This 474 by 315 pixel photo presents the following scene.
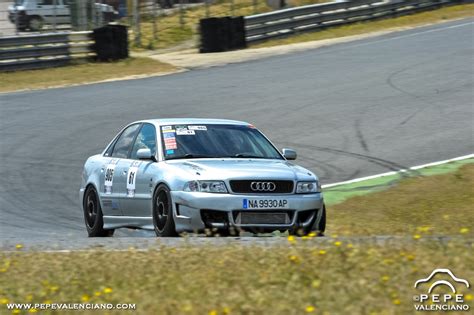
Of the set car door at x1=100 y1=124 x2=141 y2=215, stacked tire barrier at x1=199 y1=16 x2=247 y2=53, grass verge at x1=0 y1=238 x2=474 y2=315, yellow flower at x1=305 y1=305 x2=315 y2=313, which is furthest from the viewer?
stacked tire barrier at x1=199 y1=16 x2=247 y2=53

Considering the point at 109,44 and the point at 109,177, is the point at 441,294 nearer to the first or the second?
the point at 109,177

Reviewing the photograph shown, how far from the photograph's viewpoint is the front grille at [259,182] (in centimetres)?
916

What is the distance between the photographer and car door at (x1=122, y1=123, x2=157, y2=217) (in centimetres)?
978

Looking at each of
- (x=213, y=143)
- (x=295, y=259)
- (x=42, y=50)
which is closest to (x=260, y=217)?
(x=213, y=143)

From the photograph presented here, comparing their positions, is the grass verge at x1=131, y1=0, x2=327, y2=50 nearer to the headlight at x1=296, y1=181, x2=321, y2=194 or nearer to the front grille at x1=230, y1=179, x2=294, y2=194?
the headlight at x1=296, y1=181, x2=321, y2=194

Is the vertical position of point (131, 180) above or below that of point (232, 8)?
above

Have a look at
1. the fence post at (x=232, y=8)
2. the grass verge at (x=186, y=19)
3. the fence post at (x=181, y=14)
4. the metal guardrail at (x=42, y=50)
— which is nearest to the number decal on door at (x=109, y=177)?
the metal guardrail at (x=42, y=50)

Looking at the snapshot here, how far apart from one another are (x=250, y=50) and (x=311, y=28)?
11.4 ft

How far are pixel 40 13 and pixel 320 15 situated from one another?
342 inches

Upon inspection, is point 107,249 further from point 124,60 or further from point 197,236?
point 124,60

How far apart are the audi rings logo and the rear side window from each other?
6.44 ft

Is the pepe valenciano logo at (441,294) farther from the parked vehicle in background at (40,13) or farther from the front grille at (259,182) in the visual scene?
the parked vehicle in background at (40,13)

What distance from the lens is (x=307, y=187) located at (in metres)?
9.48

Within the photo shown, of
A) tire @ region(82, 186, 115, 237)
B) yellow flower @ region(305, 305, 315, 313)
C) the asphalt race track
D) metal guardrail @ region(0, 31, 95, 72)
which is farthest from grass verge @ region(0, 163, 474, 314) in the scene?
metal guardrail @ region(0, 31, 95, 72)
